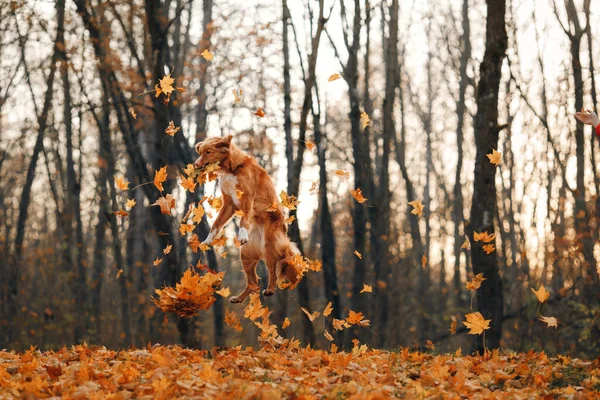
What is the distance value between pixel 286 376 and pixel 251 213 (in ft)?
5.30

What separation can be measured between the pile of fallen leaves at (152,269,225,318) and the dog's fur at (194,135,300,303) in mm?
357

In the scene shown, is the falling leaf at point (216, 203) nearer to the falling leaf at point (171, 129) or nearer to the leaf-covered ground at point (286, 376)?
the falling leaf at point (171, 129)

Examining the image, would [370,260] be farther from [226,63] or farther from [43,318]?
[43,318]

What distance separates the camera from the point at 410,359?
25.6 feet

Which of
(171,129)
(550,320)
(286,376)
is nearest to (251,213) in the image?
(171,129)

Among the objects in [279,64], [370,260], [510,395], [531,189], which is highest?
[279,64]

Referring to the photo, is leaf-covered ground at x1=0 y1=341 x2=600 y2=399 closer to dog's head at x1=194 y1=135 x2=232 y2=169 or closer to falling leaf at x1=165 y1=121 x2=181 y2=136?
dog's head at x1=194 y1=135 x2=232 y2=169

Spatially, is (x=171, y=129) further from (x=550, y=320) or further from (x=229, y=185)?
(x=550, y=320)

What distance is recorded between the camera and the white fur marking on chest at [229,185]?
6.86 m

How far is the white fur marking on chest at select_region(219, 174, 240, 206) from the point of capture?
6.86m

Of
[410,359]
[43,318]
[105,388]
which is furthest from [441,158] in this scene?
[105,388]

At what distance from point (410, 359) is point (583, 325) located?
10662mm

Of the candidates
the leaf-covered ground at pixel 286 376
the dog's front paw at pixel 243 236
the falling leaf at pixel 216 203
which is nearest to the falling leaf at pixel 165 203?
the falling leaf at pixel 216 203

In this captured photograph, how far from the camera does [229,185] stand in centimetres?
692
